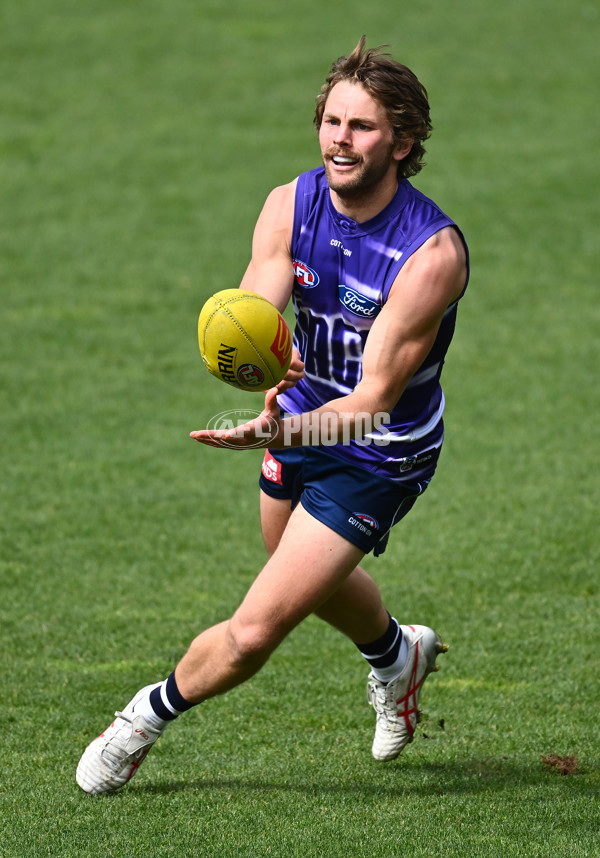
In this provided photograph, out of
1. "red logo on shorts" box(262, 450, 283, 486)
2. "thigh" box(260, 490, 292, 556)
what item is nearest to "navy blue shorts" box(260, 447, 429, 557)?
"red logo on shorts" box(262, 450, 283, 486)

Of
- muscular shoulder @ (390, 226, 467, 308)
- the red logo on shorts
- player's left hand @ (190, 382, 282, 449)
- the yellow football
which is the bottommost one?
the red logo on shorts

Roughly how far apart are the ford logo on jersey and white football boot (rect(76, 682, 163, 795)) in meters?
1.77

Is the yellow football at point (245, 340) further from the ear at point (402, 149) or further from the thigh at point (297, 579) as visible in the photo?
the ear at point (402, 149)

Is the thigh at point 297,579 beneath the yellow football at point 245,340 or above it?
beneath

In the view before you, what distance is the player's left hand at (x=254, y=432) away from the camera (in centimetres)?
387

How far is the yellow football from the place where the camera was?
152 inches

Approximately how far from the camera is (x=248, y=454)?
9148 mm

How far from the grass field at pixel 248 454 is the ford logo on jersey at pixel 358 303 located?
1847 millimetres

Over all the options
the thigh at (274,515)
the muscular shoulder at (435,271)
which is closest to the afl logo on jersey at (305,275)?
the muscular shoulder at (435,271)

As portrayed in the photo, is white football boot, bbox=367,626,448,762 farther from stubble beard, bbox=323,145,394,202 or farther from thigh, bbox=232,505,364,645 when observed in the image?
A: stubble beard, bbox=323,145,394,202

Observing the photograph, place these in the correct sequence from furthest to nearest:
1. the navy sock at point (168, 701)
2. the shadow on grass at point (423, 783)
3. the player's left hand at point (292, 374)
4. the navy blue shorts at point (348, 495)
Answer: the shadow on grass at point (423, 783) < the navy sock at point (168, 701) < the navy blue shorts at point (348, 495) < the player's left hand at point (292, 374)

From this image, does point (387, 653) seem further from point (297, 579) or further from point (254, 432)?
point (254, 432)

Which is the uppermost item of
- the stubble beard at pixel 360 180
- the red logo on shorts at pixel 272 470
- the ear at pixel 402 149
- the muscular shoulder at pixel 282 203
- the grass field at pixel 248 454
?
the ear at pixel 402 149

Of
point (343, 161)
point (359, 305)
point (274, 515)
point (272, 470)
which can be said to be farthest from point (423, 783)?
point (343, 161)
